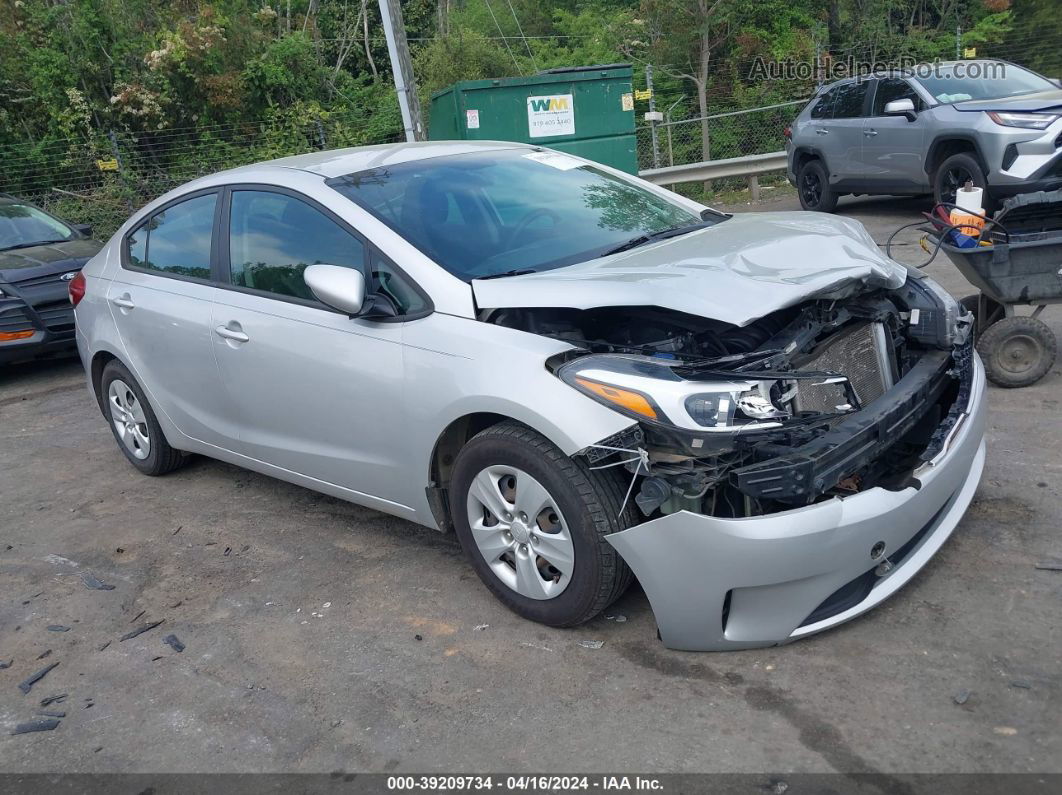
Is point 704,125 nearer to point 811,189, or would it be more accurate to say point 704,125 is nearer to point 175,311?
point 811,189

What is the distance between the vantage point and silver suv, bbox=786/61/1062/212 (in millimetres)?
9836

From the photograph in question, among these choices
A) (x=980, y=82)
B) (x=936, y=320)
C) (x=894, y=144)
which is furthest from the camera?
(x=894, y=144)

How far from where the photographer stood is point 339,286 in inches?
150

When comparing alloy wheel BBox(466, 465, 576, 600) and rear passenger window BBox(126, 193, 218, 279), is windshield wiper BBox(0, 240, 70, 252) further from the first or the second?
alloy wheel BBox(466, 465, 576, 600)

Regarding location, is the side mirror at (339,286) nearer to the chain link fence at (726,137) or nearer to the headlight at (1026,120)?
the headlight at (1026,120)

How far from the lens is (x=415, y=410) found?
3.80 meters

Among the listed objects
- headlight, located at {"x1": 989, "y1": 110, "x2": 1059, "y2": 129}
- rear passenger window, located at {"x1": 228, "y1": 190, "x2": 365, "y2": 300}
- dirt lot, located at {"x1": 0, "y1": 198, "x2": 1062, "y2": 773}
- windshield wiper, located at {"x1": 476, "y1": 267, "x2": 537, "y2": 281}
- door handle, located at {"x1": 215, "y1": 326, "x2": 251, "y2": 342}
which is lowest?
dirt lot, located at {"x1": 0, "y1": 198, "x2": 1062, "y2": 773}

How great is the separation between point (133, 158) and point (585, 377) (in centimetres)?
1565

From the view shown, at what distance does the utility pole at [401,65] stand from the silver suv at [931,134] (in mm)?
5028

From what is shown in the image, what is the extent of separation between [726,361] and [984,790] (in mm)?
1484

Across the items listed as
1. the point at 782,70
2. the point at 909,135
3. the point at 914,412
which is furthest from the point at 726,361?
the point at 782,70

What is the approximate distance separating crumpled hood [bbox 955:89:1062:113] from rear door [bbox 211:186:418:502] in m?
8.34

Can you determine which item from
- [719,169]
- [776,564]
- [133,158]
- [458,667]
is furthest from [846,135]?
[133,158]

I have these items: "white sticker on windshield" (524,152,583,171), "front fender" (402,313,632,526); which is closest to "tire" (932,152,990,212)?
"white sticker on windshield" (524,152,583,171)
